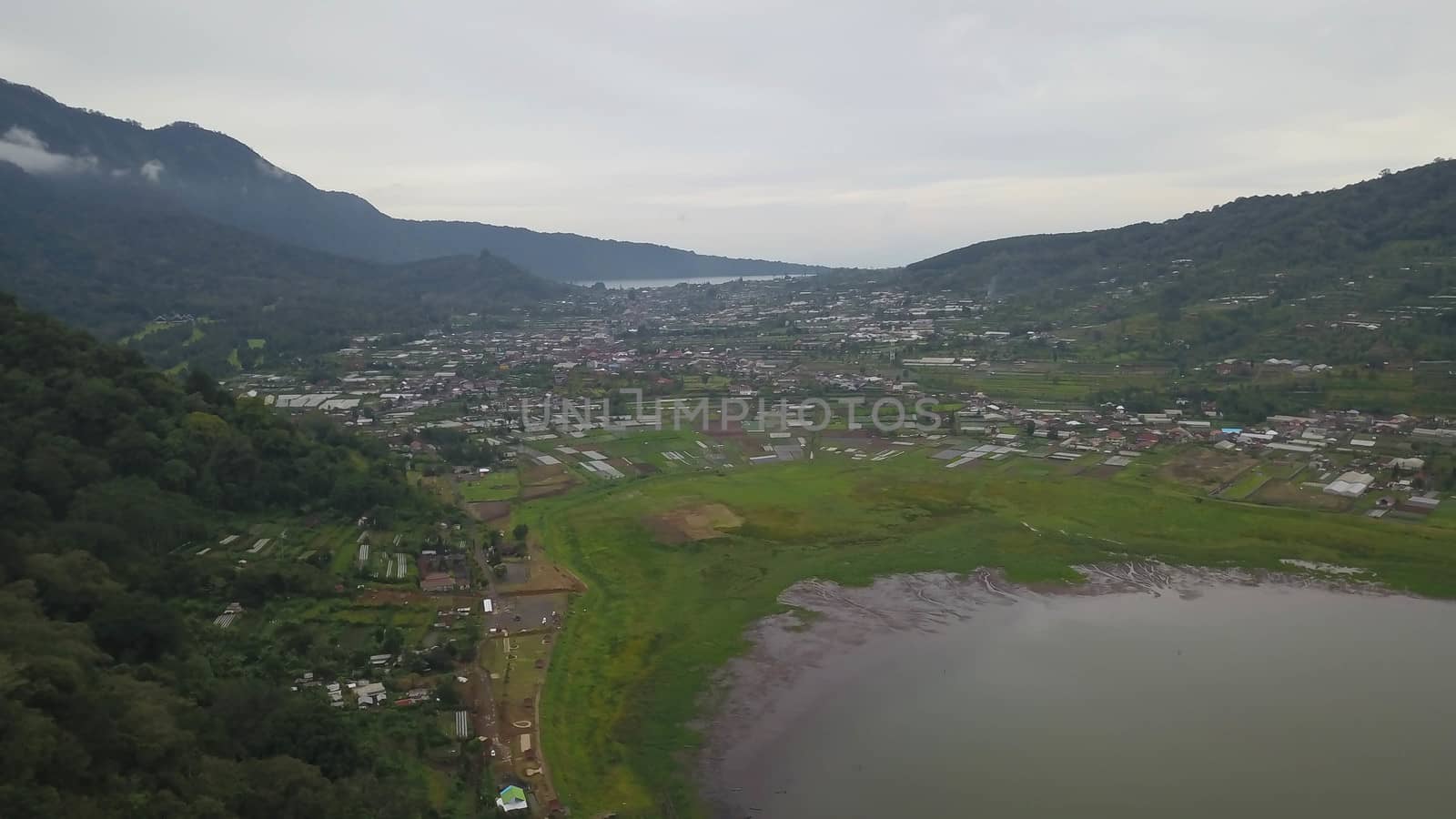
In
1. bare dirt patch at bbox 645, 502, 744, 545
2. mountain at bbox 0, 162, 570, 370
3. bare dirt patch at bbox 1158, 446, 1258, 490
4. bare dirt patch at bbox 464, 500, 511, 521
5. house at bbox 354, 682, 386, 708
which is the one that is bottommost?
house at bbox 354, 682, 386, 708

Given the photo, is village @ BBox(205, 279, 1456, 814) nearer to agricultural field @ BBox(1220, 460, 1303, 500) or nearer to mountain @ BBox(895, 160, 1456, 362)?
agricultural field @ BBox(1220, 460, 1303, 500)

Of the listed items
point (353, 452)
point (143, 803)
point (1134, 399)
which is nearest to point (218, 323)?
point (353, 452)

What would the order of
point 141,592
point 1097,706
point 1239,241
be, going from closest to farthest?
point 141,592 < point 1097,706 < point 1239,241

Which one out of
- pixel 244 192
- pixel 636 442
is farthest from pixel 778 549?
pixel 244 192

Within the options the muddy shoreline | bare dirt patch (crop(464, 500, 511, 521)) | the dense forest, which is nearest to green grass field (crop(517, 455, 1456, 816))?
the muddy shoreline

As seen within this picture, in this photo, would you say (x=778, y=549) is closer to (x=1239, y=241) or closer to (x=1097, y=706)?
(x=1097, y=706)

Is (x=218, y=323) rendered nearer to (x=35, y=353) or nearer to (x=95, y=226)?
(x=95, y=226)
